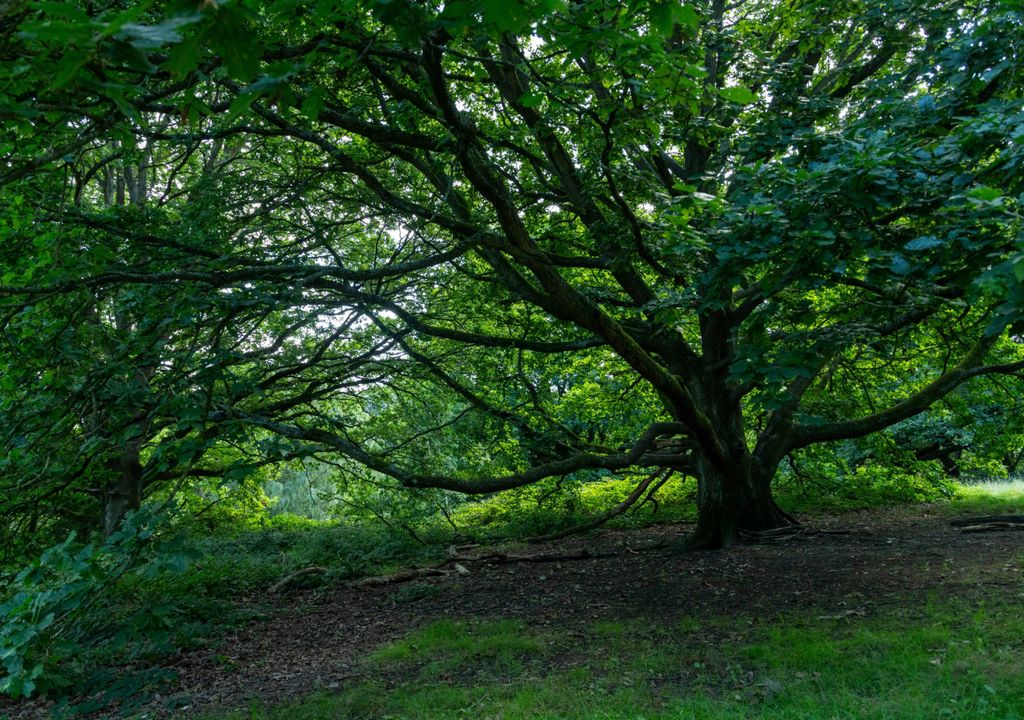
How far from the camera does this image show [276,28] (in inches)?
183

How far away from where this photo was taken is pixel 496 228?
755 centimetres

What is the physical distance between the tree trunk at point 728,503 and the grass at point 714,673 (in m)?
3.10

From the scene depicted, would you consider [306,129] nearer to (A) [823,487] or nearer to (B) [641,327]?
(B) [641,327]

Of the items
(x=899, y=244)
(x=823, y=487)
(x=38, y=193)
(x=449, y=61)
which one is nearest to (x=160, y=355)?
(x=38, y=193)

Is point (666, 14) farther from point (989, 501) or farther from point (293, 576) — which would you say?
point (989, 501)

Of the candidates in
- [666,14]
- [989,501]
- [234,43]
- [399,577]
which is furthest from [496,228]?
[989,501]

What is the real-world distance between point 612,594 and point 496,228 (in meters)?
4.11

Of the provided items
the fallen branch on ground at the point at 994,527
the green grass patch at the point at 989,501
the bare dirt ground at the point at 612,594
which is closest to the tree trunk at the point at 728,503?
the bare dirt ground at the point at 612,594

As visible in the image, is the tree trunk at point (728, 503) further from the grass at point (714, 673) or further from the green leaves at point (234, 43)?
the green leaves at point (234, 43)

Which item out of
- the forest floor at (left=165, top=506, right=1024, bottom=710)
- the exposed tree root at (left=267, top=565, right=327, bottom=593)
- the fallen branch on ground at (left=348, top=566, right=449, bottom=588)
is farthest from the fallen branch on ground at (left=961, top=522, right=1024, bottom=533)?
the exposed tree root at (left=267, top=565, right=327, bottom=593)

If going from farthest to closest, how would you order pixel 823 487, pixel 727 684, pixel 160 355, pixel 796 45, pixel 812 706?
pixel 823 487
pixel 796 45
pixel 160 355
pixel 727 684
pixel 812 706

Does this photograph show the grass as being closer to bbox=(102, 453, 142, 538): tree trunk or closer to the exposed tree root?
the exposed tree root

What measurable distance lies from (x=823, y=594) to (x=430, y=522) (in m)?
7.88

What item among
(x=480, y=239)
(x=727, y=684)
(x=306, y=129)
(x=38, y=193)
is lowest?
(x=727, y=684)
